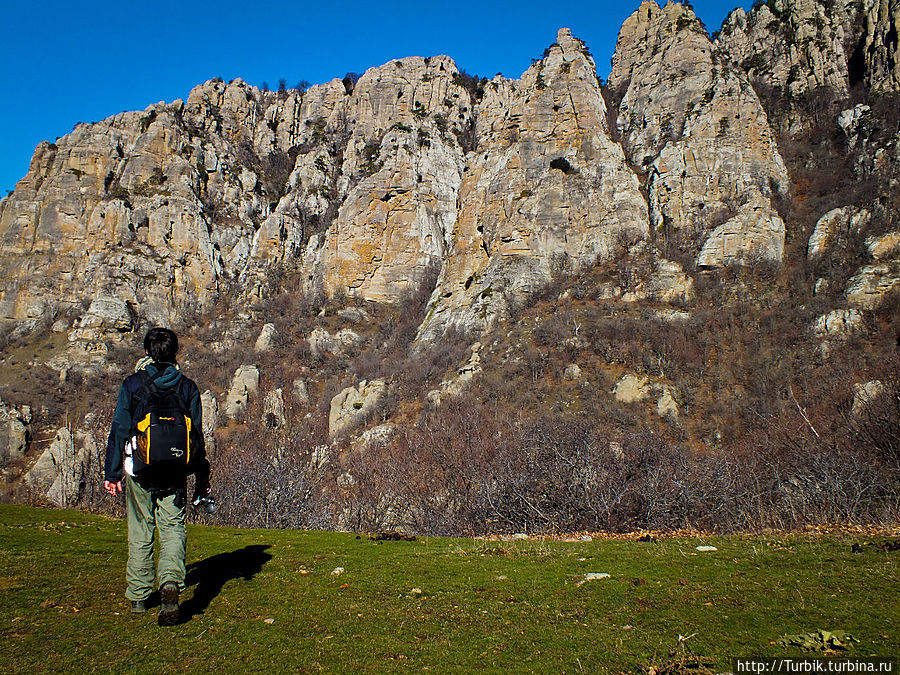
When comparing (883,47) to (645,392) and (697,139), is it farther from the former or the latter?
(645,392)

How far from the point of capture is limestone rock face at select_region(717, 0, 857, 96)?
64.2m

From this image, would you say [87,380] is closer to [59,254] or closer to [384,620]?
A: [59,254]

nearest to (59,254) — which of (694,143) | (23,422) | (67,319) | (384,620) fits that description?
(67,319)

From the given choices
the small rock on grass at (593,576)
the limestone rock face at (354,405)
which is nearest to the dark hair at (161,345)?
the small rock on grass at (593,576)

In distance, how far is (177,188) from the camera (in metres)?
75.1

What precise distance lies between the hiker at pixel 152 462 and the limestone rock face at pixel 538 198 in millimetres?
A: 45838

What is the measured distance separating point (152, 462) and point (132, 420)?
0.43 metres

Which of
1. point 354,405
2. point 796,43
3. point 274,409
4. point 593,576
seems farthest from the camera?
point 796,43

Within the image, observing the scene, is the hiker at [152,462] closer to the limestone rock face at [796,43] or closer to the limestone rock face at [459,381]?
the limestone rock face at [459,381]

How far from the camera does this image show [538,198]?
5897 centimetres

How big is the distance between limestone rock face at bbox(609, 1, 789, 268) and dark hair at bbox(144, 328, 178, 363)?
168 ft

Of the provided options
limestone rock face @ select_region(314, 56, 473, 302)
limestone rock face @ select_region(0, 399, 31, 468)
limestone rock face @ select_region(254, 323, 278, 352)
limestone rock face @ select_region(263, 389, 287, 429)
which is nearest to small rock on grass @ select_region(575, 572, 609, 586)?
limestone rock face @ select_region(263, 389, 287, 429)

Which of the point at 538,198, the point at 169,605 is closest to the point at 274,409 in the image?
the point at 538,198

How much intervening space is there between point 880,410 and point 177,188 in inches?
3180
